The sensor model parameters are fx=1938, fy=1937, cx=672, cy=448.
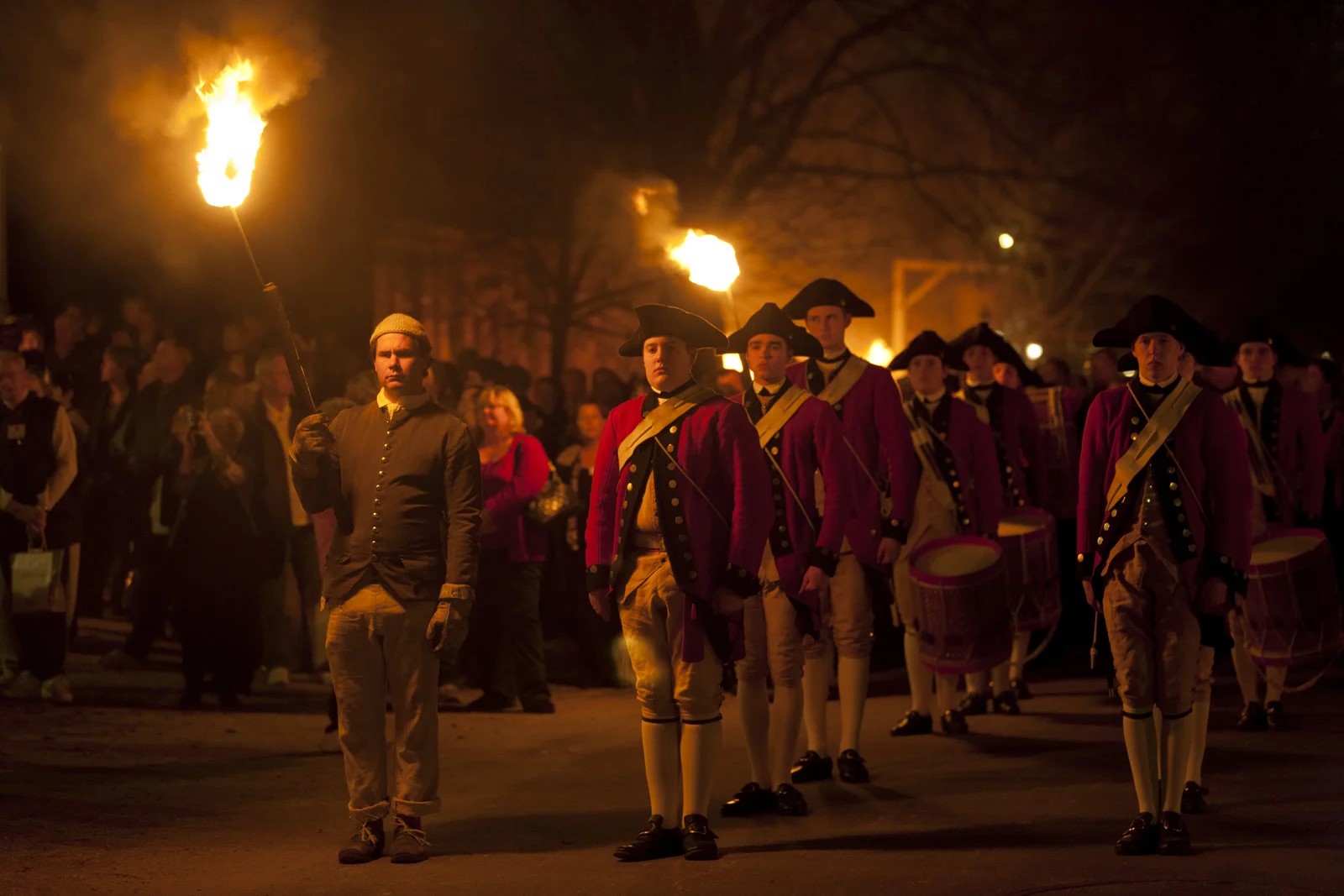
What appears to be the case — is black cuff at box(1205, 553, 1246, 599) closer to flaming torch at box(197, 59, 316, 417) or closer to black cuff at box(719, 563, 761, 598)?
black cuff at box(719, 563, 761, 598)

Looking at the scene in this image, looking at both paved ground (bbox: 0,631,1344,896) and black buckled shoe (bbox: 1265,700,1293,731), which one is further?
black buckled shoe (bbox: 1265,700,1293,731)

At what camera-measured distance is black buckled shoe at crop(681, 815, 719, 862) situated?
806 cm

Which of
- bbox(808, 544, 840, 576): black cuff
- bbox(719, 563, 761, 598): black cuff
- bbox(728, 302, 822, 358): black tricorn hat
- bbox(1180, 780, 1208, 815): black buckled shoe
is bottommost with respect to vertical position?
bbox(1180, 780, 1208, 815): black buckled shoe

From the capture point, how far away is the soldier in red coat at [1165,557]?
8211mm

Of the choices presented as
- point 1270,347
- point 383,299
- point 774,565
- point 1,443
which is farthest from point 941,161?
point 774,565

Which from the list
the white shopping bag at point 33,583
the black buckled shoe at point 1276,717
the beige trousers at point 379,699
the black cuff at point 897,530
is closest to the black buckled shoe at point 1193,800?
the black cuff at point 897,530

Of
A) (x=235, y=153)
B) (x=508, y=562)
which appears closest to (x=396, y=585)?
(x=235, y=153)


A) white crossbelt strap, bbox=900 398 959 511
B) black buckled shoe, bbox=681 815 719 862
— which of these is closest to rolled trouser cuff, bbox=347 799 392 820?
black buckled shoe, bbox=681 815 719 862

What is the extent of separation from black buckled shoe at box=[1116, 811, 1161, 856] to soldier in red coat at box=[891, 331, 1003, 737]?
11.1 ft

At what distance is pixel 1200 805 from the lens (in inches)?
359

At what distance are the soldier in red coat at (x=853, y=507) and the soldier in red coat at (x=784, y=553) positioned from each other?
0.44 meters

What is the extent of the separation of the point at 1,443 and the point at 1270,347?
836 cm

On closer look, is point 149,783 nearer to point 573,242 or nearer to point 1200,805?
point 1200,805

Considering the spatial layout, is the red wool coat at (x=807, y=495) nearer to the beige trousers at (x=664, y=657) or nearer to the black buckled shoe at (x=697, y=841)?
the beige trousers at (x=664, y=657)
